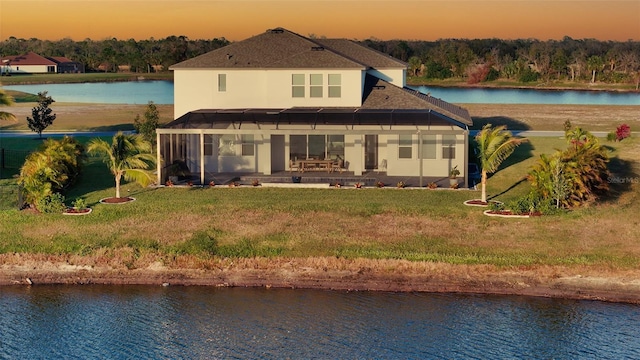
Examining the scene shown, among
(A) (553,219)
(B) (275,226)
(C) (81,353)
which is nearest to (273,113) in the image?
(B) (275,226)

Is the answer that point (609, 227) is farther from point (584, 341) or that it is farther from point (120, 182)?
point (120, 182)

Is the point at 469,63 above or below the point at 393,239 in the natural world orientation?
above

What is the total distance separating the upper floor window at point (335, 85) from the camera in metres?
43.2

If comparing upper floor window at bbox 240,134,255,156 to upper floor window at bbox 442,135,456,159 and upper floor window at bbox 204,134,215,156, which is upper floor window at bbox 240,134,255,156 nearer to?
upper floor window at bbox 204,134,215,156

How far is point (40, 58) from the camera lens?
165500mm

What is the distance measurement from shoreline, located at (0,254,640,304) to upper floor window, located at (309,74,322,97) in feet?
45.1

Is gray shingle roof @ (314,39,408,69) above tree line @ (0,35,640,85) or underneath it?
underneath

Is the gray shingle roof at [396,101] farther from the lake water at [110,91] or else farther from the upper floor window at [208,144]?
the lake water at [110,91]

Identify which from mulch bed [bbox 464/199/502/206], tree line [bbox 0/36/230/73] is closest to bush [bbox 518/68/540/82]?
tree line [bbox 0/36/230/73]

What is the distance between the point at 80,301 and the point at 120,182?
11.9 meters

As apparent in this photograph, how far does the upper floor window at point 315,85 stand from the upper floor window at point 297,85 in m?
0.40

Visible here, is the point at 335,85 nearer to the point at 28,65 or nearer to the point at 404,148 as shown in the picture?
the point at 404,148

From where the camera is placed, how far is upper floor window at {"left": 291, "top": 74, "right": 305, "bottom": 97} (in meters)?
43.3

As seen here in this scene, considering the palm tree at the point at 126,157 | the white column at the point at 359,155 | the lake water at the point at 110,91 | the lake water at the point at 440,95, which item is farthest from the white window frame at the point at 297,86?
the lake water at the point at 440,95
